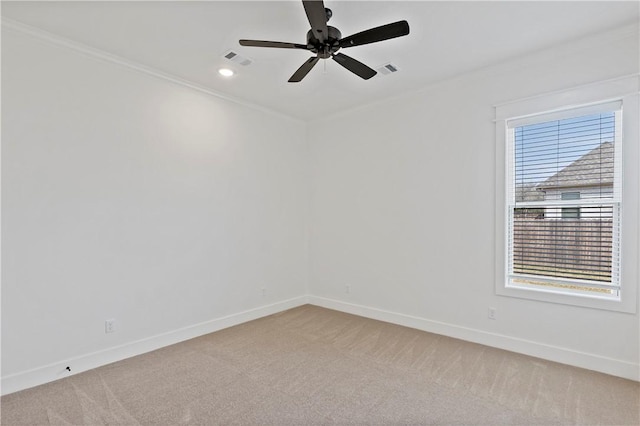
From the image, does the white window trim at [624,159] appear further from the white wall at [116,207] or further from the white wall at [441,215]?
the white wall at [116,207]

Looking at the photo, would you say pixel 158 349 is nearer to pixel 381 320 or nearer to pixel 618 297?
pixel 381 320

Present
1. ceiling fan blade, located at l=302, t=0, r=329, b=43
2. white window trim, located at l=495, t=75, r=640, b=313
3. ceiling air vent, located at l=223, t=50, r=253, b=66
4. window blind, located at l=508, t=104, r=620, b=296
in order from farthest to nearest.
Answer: ceiling air vent, located at l=223, t=50, r=253, b=66 < window blind, located at l=508, t=104, r=620, b=296 < white window trim, located at l=495, t=75, r=640, b=313 < ceiling fan blade, located at l=302, t=0, r=329, b=43

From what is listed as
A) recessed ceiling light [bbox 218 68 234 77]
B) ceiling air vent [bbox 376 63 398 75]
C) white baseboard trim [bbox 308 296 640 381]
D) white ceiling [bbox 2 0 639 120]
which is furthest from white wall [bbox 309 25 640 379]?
recessed ceiling light [bbox 218 68 234 77]

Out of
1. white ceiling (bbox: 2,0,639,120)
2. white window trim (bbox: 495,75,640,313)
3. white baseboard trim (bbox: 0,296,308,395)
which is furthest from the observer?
white window trim (bbox: 495,75,640,313)

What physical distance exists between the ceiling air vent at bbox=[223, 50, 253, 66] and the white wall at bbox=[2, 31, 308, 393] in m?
0.83

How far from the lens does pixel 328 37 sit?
7.08 ft

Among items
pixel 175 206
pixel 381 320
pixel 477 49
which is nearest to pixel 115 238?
pixel 175 206

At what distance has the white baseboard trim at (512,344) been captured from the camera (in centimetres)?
266

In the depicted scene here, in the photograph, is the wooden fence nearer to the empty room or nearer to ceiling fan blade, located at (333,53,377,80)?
the empty room

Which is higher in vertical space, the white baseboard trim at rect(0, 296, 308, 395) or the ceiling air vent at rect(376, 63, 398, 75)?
the ceiling air vent at rect(376, 63, 398, 75)

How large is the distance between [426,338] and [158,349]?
283 cm

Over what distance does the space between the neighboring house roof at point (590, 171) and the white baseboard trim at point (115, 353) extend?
3699mm

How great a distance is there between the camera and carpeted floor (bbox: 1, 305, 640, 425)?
2166 millimetres

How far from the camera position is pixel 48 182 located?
265cm
